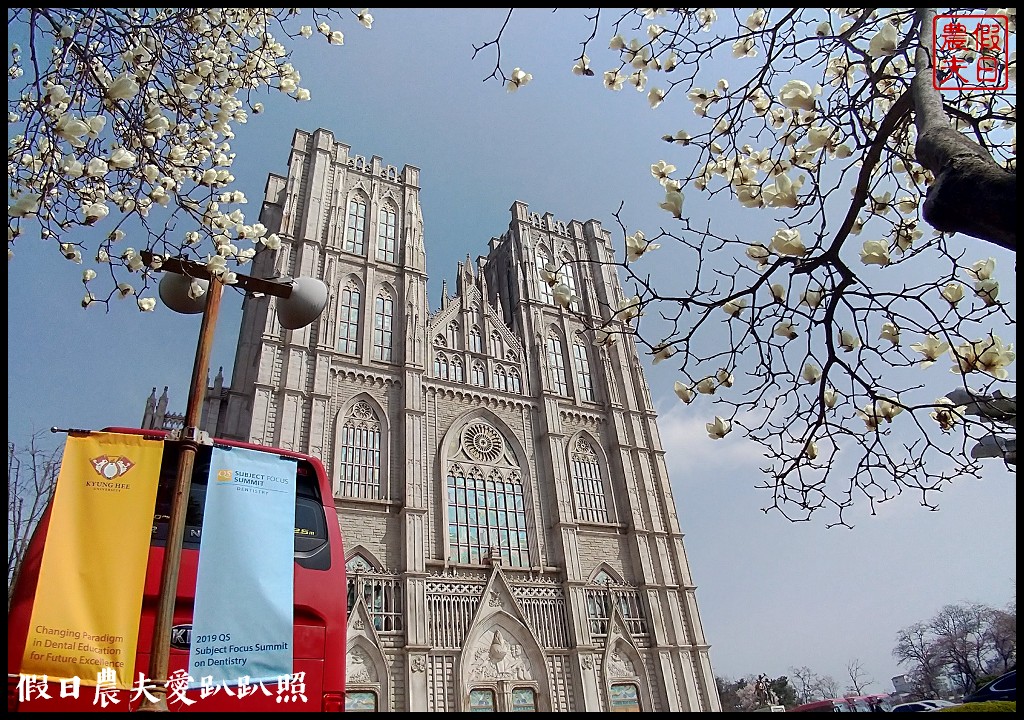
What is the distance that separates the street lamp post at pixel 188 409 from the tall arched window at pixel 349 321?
17.6m

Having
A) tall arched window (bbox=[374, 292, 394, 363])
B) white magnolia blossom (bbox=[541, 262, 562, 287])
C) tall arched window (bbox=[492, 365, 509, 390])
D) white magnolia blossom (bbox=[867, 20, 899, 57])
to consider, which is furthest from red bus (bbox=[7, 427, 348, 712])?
tall arched window (bbox=[492, 365, 509, 390])

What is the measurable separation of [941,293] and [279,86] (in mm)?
5343

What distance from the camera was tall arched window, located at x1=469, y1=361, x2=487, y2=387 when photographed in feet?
82.1

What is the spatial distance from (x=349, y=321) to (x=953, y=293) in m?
22.1

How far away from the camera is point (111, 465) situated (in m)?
4.81

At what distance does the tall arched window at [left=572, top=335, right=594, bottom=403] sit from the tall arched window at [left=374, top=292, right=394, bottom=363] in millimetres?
9425

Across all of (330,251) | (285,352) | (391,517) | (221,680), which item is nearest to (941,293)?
(221,680)

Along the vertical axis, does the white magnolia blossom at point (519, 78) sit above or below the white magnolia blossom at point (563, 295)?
above

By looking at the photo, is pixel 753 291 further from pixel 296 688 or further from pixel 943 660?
pixel 943 660

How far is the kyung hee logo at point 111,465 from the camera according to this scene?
15.6 feet

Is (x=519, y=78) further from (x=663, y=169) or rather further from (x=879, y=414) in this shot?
(x=879, y=414)

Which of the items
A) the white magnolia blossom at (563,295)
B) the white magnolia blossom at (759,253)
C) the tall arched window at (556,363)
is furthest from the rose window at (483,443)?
the white magnolia blossom at (759,253)

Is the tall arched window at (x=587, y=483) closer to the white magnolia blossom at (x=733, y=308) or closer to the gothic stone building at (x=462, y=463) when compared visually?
the gothic stone building at (x=462, y=463)

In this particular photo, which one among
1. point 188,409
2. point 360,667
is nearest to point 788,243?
point 188,409
